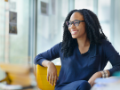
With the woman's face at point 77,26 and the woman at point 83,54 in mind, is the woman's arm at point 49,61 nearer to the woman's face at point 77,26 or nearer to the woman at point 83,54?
the woman at point 83,54

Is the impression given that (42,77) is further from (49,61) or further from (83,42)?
(83,42)

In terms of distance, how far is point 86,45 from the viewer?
123cm

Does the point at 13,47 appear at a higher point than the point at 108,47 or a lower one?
lower

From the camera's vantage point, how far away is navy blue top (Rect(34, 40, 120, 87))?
1.13 metres

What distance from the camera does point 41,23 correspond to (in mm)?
2707

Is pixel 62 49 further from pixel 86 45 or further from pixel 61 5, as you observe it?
pixel 61 5

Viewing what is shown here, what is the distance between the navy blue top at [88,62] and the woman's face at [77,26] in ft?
0.42

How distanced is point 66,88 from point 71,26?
1.42 ft

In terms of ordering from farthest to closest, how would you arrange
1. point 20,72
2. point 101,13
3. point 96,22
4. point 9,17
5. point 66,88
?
point 101,13
point 9,17
point 96,22
point 66,88
point 20,72

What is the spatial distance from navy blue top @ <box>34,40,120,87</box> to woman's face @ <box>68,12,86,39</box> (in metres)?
0.13

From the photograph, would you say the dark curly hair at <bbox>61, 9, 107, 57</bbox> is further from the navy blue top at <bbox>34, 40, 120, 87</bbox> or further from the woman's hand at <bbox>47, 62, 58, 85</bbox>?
the woman's hand at <bbox>47, 62, 58, 85</bbox>

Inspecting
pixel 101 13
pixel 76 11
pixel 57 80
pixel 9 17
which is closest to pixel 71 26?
pixel 76 11

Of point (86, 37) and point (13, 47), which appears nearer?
point (86, 37)

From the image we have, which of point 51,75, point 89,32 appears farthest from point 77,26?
point 51,75
